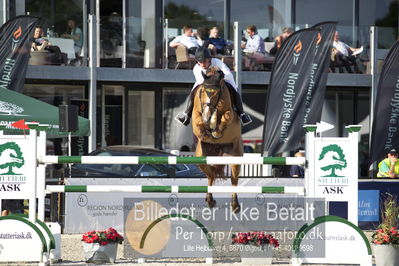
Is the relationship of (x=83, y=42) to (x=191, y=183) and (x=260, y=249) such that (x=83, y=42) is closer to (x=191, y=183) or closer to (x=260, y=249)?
(x=191, y=183)

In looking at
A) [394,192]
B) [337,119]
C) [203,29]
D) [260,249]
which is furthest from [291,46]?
[260,249]

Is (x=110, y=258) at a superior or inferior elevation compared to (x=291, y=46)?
inferior

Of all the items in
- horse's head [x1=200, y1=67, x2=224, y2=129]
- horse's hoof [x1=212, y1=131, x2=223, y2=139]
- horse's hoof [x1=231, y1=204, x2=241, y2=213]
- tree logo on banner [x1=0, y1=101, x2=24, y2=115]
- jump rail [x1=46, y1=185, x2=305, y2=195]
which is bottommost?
horse's hoof [x1=231, y1=204, x2=241, y2=213]

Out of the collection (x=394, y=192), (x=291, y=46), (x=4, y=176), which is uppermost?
(x=291, y=46)

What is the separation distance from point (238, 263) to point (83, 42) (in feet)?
37.6

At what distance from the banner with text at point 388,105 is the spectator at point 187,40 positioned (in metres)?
4.33

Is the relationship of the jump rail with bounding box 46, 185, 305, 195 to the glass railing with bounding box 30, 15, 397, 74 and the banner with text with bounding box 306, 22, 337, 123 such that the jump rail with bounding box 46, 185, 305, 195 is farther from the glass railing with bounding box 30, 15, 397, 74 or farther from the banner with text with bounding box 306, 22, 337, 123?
the glass railing with bounding box 30, 15, 397, 74

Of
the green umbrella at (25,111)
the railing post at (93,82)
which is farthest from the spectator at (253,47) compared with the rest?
the green umbrella at (25,111)

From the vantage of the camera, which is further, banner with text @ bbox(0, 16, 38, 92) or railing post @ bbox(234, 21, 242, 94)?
railing post @ bbox(234, 21, 242, 94)

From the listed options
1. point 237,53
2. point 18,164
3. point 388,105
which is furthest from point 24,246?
point 237,53

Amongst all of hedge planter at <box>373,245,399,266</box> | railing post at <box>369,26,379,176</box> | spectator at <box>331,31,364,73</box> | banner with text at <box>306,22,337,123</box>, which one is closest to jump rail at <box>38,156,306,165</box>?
hedge planter at <box>373,245,399,266</box>

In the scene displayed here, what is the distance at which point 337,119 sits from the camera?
2531 centimetres

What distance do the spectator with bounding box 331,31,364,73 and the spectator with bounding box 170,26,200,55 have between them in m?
3.49

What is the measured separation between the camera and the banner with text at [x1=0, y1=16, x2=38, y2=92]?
18.3 m
